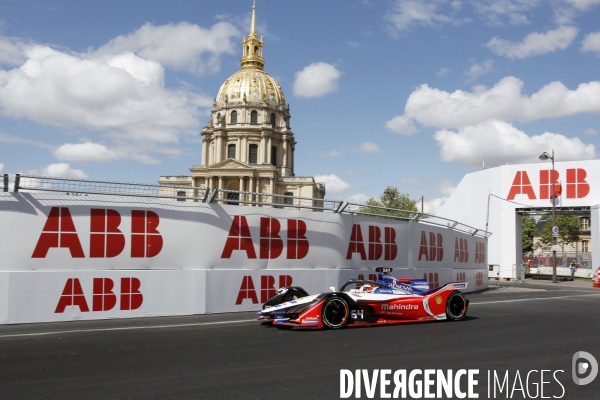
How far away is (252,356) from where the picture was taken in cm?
723

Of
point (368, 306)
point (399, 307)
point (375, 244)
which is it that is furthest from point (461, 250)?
point (368, 306)

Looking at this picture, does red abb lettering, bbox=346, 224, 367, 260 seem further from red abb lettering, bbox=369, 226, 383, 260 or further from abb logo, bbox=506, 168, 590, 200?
abb logo, bbox=506, 168, 590, 200

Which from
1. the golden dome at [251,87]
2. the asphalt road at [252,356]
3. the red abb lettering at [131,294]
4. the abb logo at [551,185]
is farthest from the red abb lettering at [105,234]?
the golden dome at [251,87]

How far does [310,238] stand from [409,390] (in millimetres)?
9590

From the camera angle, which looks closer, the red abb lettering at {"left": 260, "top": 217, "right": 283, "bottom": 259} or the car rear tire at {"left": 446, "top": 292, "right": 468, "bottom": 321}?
the car rear tire at {"left": 446, "top": 292, "right": 468, "bottom": 321}

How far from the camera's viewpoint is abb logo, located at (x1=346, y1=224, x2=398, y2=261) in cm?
1628

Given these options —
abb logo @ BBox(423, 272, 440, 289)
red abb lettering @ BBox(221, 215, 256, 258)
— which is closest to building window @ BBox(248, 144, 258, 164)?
abb logo @ BBox(423, 272, 440, 289)

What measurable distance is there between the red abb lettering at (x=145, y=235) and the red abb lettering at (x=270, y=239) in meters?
2.66

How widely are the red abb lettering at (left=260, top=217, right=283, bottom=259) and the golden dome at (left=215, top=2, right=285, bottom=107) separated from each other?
303ft

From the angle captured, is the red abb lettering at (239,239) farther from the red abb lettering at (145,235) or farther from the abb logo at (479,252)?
the abb logo at (479,252)

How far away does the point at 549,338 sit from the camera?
908 centimetres

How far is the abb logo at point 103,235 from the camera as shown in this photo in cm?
1149

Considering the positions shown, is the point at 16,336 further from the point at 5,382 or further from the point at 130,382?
the point at 130,382

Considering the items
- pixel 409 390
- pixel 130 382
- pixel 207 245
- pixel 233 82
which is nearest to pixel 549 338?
pixel 409 390
